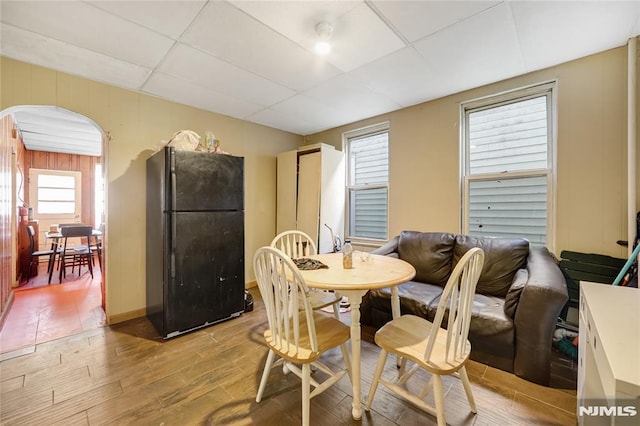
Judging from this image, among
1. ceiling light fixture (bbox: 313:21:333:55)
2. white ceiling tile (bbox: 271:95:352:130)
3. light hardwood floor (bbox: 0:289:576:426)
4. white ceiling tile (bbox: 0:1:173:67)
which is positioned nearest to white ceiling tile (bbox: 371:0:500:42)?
ceiling light fixture (bbox: 313:21:333:55)

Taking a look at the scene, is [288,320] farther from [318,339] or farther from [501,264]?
[501,264]

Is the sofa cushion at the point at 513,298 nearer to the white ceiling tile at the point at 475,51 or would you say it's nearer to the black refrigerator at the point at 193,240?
the white ceiling tile at the point at 475,51

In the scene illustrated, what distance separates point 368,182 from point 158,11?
2982 mm

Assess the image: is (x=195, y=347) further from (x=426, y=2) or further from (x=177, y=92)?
(x=426, y=2)

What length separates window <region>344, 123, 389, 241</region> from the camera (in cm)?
371

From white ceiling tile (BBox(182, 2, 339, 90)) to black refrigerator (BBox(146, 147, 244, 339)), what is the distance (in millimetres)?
934

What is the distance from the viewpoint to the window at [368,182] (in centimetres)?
371

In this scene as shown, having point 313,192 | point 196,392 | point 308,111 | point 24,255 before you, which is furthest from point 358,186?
point 24,255

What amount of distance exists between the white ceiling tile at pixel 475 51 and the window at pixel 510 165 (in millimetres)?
337

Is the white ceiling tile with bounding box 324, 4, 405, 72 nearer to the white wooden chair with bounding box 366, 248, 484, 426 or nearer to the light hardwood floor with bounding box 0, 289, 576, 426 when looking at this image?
the white wooden chair with bounding box 366, 248, 484, 426

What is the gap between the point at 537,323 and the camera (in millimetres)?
1715

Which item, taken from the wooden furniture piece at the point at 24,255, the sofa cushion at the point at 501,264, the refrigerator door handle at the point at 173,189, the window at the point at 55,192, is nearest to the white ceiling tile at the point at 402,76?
the sofa cushion at the point at 501,264

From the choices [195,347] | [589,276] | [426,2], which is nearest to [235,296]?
[195,347]

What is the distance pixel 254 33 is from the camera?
6.24ft
